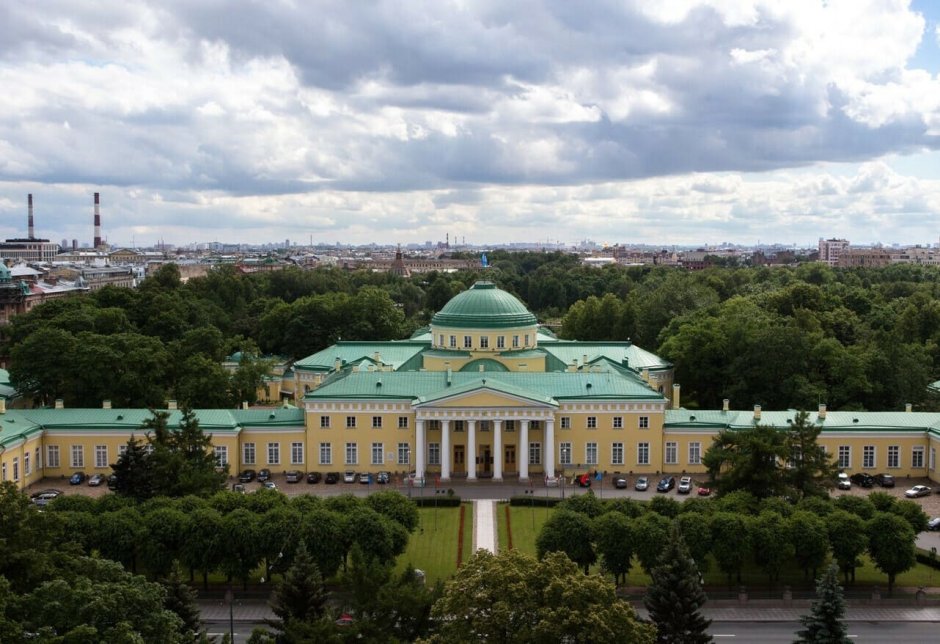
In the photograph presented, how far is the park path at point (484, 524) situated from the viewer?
152 feet

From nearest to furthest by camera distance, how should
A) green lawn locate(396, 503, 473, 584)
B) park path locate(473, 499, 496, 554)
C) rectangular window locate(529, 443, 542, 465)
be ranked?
green lawn locate(396, 503, 473, 584), park path locate(473, 499, 496, 554), rectangular window locate(529, 443, 542, 465)

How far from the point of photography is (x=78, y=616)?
25.4 meters

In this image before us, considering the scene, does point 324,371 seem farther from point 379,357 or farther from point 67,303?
point 67,303

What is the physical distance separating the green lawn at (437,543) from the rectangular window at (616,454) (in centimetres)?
1236

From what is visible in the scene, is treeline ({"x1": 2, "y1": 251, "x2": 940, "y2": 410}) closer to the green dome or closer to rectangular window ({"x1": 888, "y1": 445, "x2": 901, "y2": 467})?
rectangular window ({"x1": 888, "y1": 445, "x2": 901, "y2": 467})

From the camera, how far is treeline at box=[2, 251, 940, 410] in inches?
2689

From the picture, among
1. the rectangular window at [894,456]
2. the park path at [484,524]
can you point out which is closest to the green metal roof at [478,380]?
the park path at [484,524]

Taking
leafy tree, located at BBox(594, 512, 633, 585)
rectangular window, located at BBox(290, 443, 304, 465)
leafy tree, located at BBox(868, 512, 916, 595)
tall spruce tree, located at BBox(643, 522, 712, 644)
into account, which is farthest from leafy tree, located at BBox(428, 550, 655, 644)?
rectangular window, located at BBox(290, 443, 304, 465)

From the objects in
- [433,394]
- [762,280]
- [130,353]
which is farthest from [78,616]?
[762,280]

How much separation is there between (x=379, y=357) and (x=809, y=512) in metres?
42.0

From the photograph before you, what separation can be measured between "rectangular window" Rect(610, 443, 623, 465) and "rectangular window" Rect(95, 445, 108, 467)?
3271 centimetres

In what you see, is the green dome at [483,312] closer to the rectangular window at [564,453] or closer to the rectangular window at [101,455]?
the rectangular window at [564,453]

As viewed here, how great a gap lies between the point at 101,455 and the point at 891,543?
152 ft

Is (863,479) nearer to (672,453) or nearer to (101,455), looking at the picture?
(672,453)
